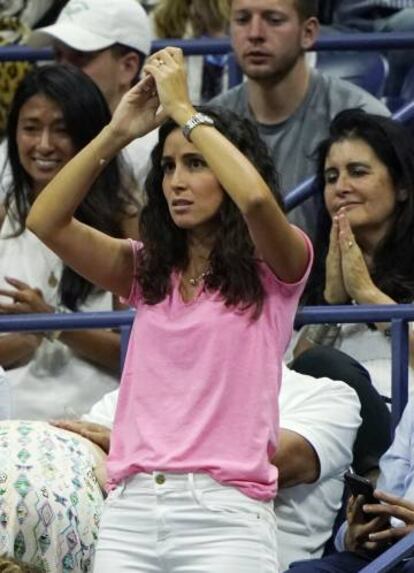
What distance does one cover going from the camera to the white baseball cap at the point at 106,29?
7.66m

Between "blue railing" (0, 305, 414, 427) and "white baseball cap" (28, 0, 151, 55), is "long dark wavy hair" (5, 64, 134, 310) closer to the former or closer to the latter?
"white baseball cap" (28, 0, 151, 55)

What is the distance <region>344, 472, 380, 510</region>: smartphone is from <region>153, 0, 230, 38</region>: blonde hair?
142 inches

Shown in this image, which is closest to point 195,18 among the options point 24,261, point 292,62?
point 292,62

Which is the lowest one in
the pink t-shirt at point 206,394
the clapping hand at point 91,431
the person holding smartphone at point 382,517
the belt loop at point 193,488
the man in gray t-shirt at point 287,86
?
the person holding smartphone at point 382,517

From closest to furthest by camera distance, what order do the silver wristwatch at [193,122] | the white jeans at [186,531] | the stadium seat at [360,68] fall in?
the white jeans at [186,531], the silver wristwatch at [193,122], the stadium seat at [360,68]

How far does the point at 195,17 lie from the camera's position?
855 cm

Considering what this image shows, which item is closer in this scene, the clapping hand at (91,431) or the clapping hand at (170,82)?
the clapping hand at (170,82)

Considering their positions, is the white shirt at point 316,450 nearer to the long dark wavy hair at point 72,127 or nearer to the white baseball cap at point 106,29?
the long dark wavy hair at point 72,127

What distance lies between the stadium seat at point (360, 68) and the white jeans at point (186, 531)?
3.86 metres

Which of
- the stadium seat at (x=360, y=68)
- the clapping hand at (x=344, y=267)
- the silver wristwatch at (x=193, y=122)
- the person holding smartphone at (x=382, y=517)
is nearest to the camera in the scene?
the silver wristwatch at (x=193, y=122)

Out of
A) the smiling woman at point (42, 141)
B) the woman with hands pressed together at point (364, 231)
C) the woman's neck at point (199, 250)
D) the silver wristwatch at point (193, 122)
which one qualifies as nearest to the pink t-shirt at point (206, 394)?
the woman's neck at point (199, 250)

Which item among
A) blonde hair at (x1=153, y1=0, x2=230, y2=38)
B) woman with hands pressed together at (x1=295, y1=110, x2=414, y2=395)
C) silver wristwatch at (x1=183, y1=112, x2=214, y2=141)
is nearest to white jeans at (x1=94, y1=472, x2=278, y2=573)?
silver wristwatch at (x1=183, y1=112, x2=214, y2=141)

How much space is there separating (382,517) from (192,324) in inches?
32.0

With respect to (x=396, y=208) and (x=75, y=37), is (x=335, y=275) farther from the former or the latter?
(x=75, y=37)
